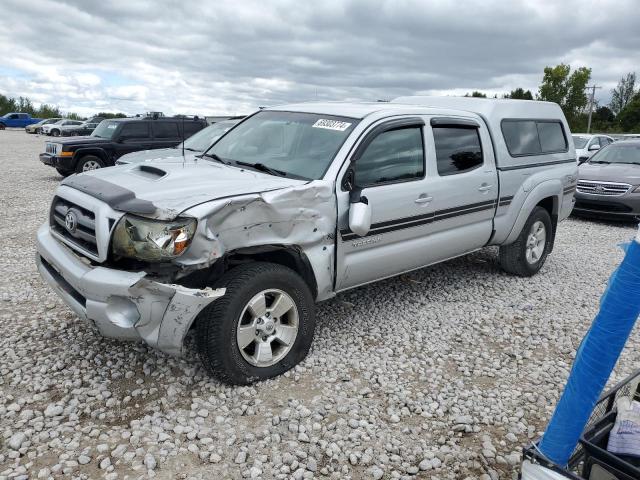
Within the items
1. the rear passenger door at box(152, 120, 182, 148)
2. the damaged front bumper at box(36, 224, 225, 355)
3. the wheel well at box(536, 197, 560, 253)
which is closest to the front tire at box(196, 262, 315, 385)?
the damaged front bumper at box(36, 224, 225, 355)

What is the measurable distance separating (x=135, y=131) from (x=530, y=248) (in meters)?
9.96

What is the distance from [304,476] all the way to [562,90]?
49.9 meters

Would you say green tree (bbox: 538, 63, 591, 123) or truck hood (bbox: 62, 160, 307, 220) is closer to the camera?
truck hood (bbox: 62, 160, 307, 220)

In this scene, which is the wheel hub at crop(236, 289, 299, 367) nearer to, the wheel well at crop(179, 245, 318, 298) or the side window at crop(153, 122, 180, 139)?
the wheel well at crop(179, 245, 318, 298)

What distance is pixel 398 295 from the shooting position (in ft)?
16.8

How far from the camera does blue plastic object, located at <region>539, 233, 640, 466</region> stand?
1.70 m

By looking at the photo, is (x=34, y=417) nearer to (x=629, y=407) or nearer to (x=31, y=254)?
(x=629, y=407)

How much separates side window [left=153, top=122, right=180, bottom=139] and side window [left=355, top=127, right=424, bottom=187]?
9679 mm

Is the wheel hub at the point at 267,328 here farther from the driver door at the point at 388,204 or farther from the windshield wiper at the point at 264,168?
the windshield wiper at the point at 264,168

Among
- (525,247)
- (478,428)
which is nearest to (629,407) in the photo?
(478,428)

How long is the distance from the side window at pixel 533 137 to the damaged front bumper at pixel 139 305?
3809 mm

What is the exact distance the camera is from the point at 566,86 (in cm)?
4506

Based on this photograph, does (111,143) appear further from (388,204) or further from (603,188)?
(603,188)

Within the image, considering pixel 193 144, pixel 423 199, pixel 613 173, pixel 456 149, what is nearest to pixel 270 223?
pixel 423 199
